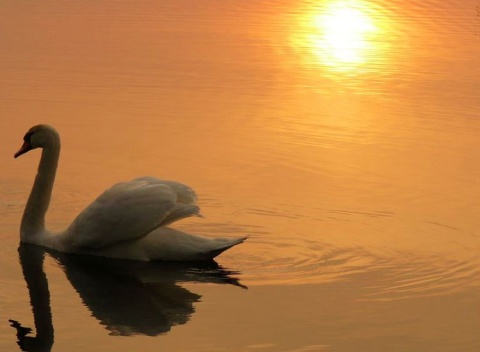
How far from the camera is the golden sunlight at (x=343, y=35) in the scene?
1669 cm

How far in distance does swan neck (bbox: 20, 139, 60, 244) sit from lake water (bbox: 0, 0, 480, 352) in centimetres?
14

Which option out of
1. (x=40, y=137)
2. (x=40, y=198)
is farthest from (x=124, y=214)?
(x=40, y=137)

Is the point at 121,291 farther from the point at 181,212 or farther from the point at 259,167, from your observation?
the point at 259,167

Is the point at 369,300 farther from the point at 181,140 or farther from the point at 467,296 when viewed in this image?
the point at 181,140

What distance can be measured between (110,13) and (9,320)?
11430 mm

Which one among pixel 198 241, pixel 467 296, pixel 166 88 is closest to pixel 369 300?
pixel 467 296

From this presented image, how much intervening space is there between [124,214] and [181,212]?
1.22 feet

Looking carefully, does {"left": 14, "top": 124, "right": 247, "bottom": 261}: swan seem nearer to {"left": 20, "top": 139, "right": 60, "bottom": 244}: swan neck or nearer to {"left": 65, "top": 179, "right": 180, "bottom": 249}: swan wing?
{"left": 65, "top": 179, "right": 180, "bottom": 249}: swan wing

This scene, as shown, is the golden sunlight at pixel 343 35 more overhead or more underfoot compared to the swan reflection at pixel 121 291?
more overhead

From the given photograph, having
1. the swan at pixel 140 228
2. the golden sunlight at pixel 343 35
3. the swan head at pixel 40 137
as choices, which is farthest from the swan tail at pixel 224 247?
the golden sunlight at pixel 343 35

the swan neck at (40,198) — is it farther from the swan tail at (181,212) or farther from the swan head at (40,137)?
the swan tail at (181,212)

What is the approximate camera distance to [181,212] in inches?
387

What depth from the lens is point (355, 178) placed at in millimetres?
11719

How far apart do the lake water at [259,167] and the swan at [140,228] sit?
0.12 meters
